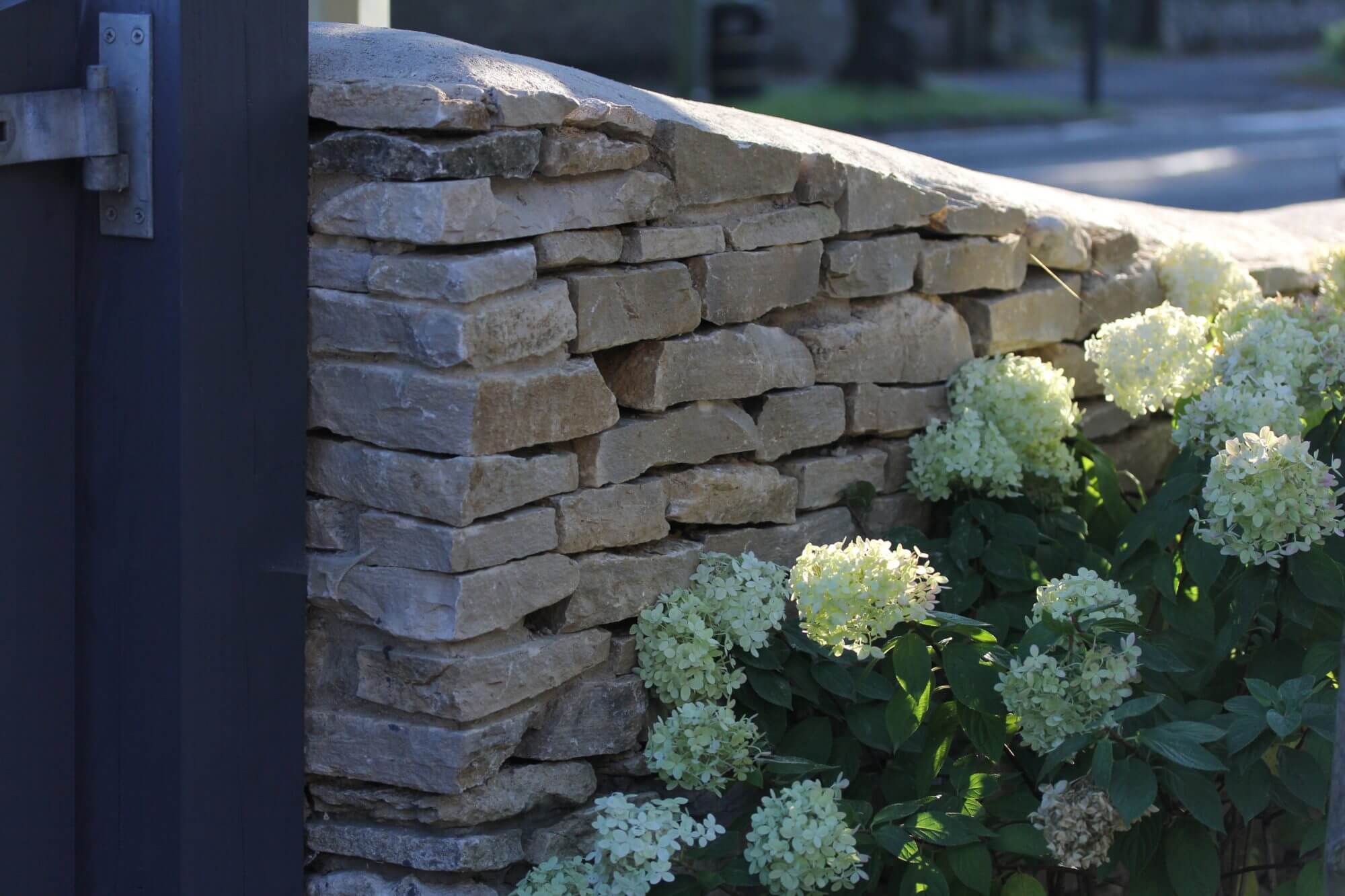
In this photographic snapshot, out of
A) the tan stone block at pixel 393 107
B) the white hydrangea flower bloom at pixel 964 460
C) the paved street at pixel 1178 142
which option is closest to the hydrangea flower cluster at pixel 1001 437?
the white hydrangea flower bloom at pixel 964 460

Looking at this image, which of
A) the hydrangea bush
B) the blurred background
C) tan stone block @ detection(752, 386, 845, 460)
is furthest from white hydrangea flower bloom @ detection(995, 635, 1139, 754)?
the blurred background

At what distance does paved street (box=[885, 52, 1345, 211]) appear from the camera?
11336mm

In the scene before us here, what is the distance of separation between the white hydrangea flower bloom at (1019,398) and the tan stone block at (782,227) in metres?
0.42

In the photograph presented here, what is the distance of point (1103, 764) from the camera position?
6.30ft

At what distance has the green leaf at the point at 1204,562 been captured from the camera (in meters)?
2.22

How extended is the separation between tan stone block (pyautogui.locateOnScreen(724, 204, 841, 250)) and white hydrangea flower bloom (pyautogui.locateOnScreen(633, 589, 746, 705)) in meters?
0.58

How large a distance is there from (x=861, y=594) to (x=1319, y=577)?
68 cm

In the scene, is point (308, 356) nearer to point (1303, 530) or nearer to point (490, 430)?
point (490, 430)

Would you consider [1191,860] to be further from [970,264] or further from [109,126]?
[109,126]

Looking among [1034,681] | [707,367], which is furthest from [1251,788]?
[707,367]

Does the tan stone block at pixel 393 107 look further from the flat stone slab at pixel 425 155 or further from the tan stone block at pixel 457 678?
the tan stone block at pixel 457 678

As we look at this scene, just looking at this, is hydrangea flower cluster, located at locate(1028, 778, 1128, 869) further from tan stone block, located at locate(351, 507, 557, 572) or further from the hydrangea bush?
tan stone block, located at locate(351, 507, 557, 572)

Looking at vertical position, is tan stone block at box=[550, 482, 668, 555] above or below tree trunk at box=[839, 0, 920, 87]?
below

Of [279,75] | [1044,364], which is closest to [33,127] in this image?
[279,75]
